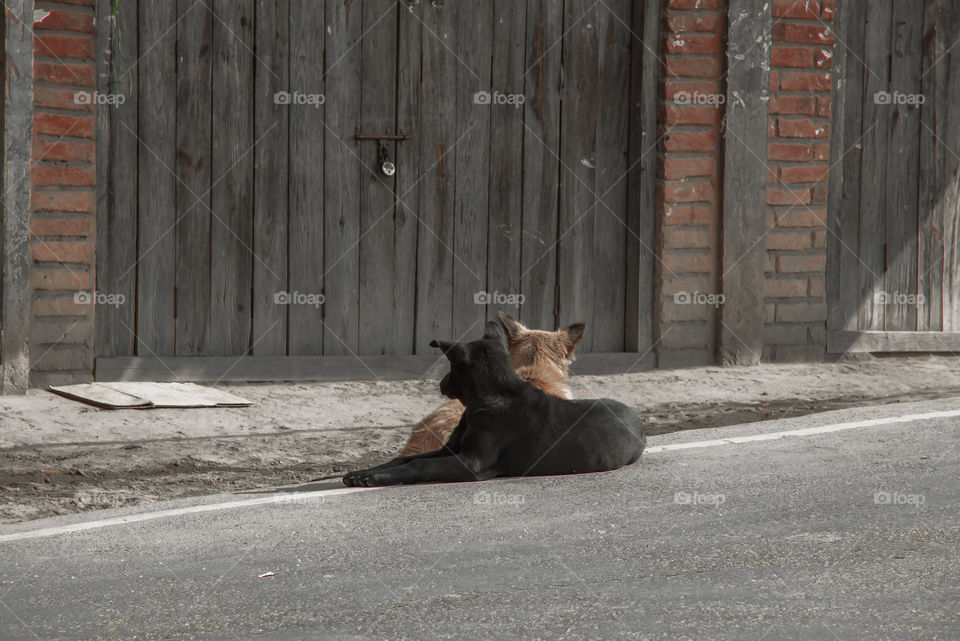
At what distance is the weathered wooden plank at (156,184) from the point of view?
769 centimetres

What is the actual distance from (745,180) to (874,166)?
1342mm

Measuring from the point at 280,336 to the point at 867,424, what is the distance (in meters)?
3.71

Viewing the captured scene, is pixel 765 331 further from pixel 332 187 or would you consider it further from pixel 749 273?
pixel 332 187

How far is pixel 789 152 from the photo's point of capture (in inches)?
360

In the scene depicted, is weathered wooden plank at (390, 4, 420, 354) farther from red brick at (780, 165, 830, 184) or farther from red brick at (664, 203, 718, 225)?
red brick at (780, 165, 830, 184)

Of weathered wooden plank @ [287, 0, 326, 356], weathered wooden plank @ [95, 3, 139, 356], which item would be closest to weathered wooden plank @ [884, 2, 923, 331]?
weathered wooden plank @ [287, 0, 326, 356]

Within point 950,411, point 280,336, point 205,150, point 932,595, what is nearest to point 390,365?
point 280,336

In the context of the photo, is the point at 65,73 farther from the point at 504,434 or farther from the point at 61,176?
the point at 504,434

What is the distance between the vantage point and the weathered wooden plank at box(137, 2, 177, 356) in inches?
303

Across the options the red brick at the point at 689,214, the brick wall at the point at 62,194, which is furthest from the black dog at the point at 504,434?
the red brick at the point at 689,214

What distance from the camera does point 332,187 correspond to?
822 cm

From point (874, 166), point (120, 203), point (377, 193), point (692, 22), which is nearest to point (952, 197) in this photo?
point (874, 166)

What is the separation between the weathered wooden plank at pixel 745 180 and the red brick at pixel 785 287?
0.25ft

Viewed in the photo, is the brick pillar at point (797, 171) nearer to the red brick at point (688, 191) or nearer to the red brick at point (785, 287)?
the red brick at point (785, 287)
